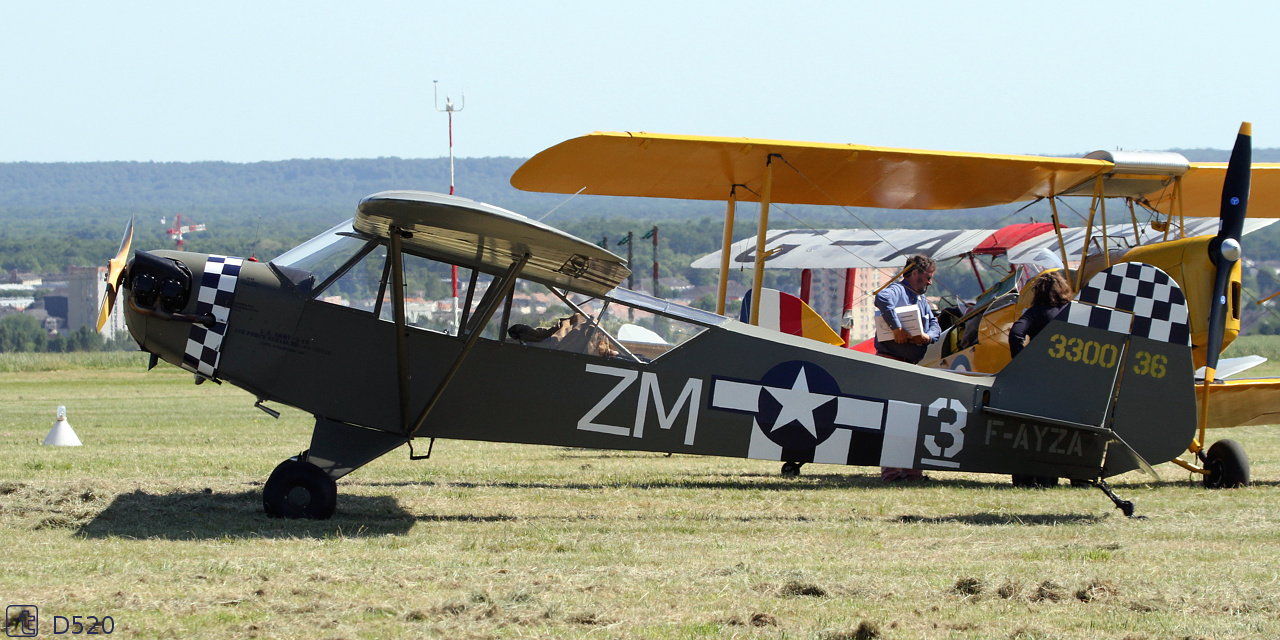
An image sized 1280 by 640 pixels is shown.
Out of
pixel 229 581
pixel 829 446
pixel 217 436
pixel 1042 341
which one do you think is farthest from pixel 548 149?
pixel 217 436

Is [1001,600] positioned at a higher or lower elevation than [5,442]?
higher

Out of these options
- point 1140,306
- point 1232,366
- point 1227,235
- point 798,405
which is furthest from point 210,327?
point 1232,366

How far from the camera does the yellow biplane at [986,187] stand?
8.20 m

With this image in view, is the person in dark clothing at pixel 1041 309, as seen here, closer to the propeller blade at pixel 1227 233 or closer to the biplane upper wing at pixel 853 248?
the propeller blade at pixel 1227 233

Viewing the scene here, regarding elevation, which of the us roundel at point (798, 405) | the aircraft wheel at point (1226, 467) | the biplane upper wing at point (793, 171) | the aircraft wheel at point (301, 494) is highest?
the biplane upper wing at point (793, 171)

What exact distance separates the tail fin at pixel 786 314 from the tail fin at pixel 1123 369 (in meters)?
3.22

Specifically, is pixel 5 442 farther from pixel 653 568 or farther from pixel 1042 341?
pixel 1042 341

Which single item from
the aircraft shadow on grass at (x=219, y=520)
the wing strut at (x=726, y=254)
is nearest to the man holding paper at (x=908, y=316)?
the wing strut at (x=726, y=254)

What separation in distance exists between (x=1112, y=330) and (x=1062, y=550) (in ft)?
5.67

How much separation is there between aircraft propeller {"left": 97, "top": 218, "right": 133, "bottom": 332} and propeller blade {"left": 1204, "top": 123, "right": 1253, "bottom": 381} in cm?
756

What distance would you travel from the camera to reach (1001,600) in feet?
14.8

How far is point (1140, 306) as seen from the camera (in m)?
6.73

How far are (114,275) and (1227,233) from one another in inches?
305

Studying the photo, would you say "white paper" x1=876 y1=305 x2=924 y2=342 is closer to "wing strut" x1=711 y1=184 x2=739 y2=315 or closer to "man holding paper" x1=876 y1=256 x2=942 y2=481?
"man holding paper" x1=876 y1=256 x2=942 y2=481
